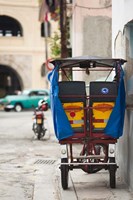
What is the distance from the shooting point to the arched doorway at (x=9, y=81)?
39812 mm

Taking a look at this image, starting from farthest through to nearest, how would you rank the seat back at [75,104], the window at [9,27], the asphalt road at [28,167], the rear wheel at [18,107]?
1. the window at [9,27]
2. the rear wheel at [18,107]
3. the asphalt road at [28,167]
4. the seat back at [75,104]

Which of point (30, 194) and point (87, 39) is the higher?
point (87, 39)

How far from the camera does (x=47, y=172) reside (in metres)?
9.38

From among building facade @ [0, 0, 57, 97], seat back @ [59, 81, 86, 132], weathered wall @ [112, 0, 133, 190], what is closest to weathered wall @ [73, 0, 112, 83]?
weathered wall @ [112, 0, 133, 190]

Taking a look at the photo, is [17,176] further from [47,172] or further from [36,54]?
[36,54]

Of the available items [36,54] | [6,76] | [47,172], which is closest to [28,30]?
[36,54]

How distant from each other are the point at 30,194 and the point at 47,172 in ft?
6.62

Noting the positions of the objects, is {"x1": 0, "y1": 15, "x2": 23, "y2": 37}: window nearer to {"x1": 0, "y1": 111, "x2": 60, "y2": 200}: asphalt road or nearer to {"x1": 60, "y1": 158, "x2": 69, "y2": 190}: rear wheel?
{"x1": 0, "y1": 111, "x2": 60, "y2": 200}: asphalt road

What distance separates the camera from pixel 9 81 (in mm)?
41219

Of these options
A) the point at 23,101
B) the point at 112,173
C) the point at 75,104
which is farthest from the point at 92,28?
the point at 23,101

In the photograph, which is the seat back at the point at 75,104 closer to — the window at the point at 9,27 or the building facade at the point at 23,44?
the building facade at the point at 23,44

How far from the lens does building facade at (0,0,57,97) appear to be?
38.6 metres

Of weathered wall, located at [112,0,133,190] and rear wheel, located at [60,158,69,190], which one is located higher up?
weathered wall, located at [112,0,133,190]

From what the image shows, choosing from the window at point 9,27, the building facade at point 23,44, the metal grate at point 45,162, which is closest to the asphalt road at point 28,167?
the metal grate at point 45,162
